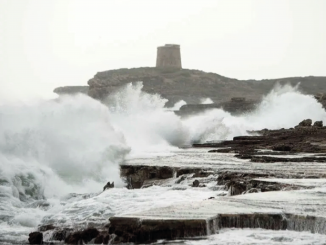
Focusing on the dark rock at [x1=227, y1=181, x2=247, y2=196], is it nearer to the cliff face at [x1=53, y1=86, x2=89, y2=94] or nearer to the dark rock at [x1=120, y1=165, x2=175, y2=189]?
the dark rock at [x1=120, y1=165, x2=175, y2=189]

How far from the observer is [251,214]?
8.40m

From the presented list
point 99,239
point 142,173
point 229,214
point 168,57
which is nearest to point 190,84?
point 168,57

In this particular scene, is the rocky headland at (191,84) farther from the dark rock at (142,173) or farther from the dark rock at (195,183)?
the dark rock at (195,183)

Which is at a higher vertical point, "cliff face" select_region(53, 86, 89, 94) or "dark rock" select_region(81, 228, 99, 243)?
"cliff face" select_region(53, 86, 89, 94)

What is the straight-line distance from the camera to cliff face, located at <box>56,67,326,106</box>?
3819 inches

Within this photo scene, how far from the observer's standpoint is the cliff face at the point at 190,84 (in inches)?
3819

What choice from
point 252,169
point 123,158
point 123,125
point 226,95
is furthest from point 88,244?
point 226,95

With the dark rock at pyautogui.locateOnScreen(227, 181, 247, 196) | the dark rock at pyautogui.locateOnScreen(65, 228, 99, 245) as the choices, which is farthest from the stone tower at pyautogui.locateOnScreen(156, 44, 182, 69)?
the dark rock at pyautogui.locateOnScreen(65, 228, 99, 245)

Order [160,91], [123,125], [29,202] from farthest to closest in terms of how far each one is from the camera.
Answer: [160,91]
[123,125]
[29,202]

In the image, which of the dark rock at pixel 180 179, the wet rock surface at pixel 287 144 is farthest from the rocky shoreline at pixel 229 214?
the wet rock surface at pixel 287 144

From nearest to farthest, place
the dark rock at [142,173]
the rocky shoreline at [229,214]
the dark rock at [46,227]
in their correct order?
the rocky shoreline at [229,214] < the dark rock at [46,227] < the dark rock at [142,173]

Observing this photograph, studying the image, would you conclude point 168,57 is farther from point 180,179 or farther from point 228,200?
point 228,200

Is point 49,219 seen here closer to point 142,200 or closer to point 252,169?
point 142,200

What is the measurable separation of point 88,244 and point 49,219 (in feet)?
6.44
